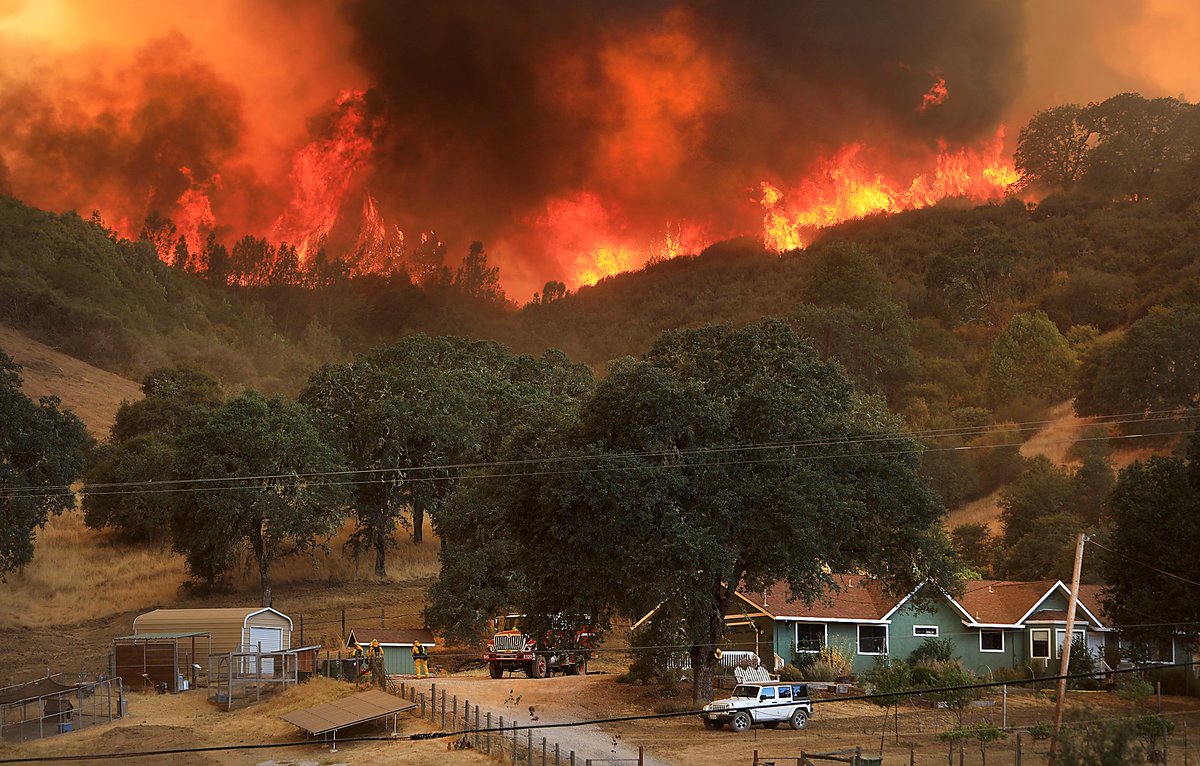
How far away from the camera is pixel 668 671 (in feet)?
184

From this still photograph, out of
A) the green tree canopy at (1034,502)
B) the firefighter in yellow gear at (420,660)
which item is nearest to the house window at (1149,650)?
the green tree canopy at (1034,502)

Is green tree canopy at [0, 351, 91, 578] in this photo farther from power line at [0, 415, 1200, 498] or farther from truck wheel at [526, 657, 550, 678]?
truck wheel at [526, 657, 550, 678]

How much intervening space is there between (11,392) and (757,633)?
45.8 metres

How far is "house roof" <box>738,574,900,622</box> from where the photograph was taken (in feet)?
203

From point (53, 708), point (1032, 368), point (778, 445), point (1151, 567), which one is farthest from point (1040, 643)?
point (1032, 368)

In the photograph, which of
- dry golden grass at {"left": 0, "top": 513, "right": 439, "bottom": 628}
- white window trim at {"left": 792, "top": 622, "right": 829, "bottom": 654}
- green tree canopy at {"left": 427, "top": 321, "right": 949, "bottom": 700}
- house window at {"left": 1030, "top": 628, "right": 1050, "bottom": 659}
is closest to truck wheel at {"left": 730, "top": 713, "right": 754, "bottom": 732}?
green tree canopy at {"left": 427, "top": 321, "right": 949, "bottom": 700}

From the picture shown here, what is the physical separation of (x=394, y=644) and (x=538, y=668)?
919 cm

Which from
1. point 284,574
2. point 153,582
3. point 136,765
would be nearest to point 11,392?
point 153,582

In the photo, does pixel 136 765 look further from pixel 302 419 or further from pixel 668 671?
pixel 302 419

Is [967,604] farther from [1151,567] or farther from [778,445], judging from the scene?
[778,445]

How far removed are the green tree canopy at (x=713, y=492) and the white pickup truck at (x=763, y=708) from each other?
354cm

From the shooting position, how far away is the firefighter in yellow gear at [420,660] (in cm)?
6506

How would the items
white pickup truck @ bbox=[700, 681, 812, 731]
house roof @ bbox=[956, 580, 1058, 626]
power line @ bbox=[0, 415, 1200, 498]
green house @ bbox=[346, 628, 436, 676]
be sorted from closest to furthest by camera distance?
white pickup truck @ bbox=[700, 681, 812, 731] < power line @ bbox=[0, 415, 1200, 498] < house roof @ bbox=[956, 580, 1058, 626] < green house @ bbox=[346, 628, 436, 676]

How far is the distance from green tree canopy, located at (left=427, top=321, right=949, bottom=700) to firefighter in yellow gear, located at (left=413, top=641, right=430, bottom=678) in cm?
1479
